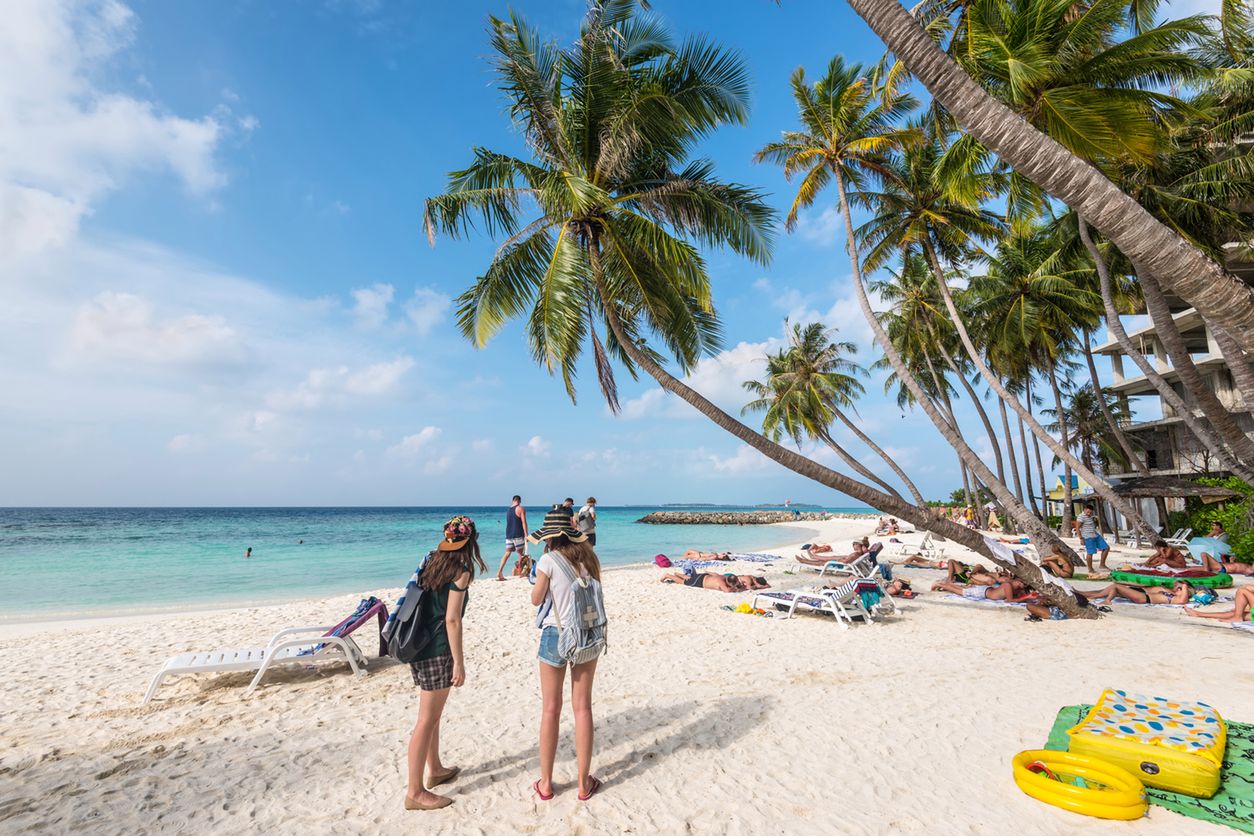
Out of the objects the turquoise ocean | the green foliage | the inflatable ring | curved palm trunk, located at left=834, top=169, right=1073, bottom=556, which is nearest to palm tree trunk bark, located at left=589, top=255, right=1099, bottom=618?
curved palm trunk, located at left=834, top=169, right=1073, bottom=556

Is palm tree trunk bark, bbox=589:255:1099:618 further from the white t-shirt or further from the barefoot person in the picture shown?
the barefoot person

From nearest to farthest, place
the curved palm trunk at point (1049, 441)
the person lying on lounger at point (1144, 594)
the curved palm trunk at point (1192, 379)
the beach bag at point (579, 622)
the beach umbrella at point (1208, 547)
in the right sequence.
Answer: the beach bag at point (579, 622) < the curved palm trunk at point (1192, 379) < the person lying on lounger at point (1144, 594) < the beach umbrella at point (1208, 547) < the curved palm trunk at point (1049, 441)

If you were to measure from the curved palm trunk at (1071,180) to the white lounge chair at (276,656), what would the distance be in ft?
22.8

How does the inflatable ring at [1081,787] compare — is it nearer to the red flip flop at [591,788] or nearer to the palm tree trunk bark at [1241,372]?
the red flip flop at [591,788]

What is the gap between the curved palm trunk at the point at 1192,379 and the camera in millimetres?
8438

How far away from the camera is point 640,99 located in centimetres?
825

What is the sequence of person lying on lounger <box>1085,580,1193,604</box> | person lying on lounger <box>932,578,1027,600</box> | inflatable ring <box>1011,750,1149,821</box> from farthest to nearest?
person lying on lounger <box>932,578,1027,600</box> → person lying on lounger <box>1085,580,1193,604</box> → inflatable ring <box>1011,750,1149,821</box>

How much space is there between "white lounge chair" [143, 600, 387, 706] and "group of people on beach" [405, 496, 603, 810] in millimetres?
2964

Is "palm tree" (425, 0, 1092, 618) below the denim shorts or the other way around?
the other way around

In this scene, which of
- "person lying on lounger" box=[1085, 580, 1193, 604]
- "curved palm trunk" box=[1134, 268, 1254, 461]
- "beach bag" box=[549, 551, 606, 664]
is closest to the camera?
"beach bag" box=[549, 551, 606, 664]

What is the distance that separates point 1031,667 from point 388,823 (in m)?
6.24

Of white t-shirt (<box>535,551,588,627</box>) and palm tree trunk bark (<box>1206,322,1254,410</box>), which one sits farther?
palm tree trunk bark (<box>1206,322,1254,410</box>)

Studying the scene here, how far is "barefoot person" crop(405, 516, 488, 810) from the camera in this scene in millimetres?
3289

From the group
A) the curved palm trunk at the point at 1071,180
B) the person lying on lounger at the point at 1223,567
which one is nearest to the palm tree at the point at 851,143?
the person lying on lounger at the point at 1223,567
